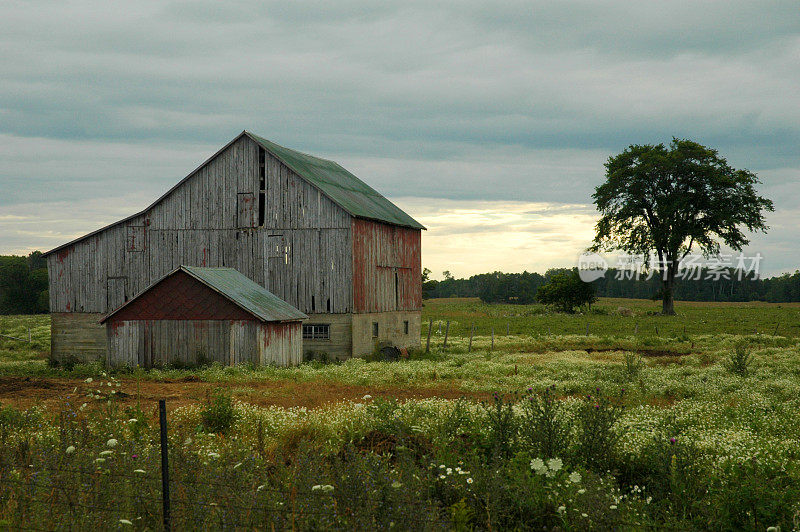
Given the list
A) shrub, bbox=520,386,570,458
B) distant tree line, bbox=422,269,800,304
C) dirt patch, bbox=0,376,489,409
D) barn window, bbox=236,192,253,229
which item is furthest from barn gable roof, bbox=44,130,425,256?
distant tree line, bbox=422,269,800,304

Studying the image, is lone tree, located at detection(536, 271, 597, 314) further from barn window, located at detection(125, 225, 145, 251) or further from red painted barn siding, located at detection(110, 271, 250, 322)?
red painted barn siding, located at detection(110, 271, 250, 322)

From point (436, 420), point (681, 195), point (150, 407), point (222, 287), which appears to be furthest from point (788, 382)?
point (681, 195)

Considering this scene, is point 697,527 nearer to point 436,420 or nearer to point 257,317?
point 436,420

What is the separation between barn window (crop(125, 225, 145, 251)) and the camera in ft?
112

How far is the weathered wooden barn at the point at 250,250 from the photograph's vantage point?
3244 centimetres

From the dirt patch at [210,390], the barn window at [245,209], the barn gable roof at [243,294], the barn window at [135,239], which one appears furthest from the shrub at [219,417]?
the barn window at [135,239]

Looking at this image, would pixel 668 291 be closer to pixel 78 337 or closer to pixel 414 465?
pixel 78 337

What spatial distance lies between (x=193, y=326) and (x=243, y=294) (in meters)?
2.36

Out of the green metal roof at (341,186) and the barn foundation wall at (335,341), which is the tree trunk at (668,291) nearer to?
the green metal roof at (341,186)

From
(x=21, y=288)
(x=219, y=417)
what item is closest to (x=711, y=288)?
(x=21, y=288)

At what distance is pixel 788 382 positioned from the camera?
21656 millimetres

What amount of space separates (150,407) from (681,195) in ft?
203

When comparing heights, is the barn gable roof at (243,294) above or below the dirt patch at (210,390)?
above

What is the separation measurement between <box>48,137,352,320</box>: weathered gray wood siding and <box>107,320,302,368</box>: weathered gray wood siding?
374 centimetres
